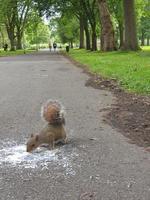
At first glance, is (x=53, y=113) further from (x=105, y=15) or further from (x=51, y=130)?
(x=105, y=15)

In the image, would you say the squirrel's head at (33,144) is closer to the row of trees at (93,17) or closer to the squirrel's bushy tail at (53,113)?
the squirrel's bushy tail at (53,113)

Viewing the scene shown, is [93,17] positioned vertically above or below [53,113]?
above

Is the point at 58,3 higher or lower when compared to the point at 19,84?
higher

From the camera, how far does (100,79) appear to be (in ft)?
48.2

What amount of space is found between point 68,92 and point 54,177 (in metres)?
7.12

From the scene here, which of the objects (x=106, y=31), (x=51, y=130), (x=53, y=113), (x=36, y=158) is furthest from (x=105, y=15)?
(x=36, y=158)

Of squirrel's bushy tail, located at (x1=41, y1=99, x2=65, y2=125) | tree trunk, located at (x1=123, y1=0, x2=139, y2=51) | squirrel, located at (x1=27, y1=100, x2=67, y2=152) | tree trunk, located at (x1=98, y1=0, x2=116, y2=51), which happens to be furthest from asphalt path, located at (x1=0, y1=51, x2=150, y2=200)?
tree trunk, located at (x1=98, y1=0, x2=116, y2=51)

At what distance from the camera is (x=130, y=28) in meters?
32.4

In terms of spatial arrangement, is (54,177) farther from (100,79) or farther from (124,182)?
(100,79)

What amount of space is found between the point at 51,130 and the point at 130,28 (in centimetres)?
2748

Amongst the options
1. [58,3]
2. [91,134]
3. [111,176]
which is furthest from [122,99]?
[58,3]

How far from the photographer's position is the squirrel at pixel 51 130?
571 cm

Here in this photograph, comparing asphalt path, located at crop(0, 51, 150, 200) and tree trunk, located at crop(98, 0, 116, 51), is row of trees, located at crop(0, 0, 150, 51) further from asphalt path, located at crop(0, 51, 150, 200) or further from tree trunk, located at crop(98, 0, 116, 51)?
asphalt path, located at crop(0, 51, 150, 200)

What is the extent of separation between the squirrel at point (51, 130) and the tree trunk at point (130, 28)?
26743 millimetres
